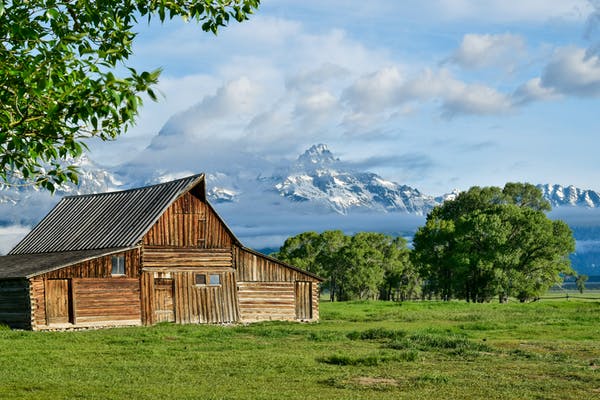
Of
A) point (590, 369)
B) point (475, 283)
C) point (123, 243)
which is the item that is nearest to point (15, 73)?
point (590, 369)

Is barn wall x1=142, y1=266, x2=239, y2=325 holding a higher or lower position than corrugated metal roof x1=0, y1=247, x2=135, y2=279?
lower

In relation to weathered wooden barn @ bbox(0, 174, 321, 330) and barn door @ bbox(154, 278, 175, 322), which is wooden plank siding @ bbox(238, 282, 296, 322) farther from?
barn door @ bbox(154, 278, 175, 322)

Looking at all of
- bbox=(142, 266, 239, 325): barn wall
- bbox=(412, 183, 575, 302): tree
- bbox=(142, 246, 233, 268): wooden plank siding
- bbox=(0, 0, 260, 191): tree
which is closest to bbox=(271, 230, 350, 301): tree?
bbox=(412, 183, 575, 302): tree

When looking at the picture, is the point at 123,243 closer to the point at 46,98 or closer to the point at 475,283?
the point at 46,98

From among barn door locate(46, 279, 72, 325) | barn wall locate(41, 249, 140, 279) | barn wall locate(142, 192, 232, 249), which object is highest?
barn wall locate(142, 192, 232, 249)

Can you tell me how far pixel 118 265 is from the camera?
46.3 m

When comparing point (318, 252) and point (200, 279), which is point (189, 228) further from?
point (318, 252)

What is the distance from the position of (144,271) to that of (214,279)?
5.36m

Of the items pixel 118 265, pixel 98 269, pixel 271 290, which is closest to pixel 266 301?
pixel 271 290

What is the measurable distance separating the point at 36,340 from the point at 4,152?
2434 cm

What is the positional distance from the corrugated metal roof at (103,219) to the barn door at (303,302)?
10.7 meters

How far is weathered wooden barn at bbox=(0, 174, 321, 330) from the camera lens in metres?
43.8

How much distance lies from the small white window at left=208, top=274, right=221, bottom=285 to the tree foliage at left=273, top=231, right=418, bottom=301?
214 feet

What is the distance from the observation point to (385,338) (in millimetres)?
32594
